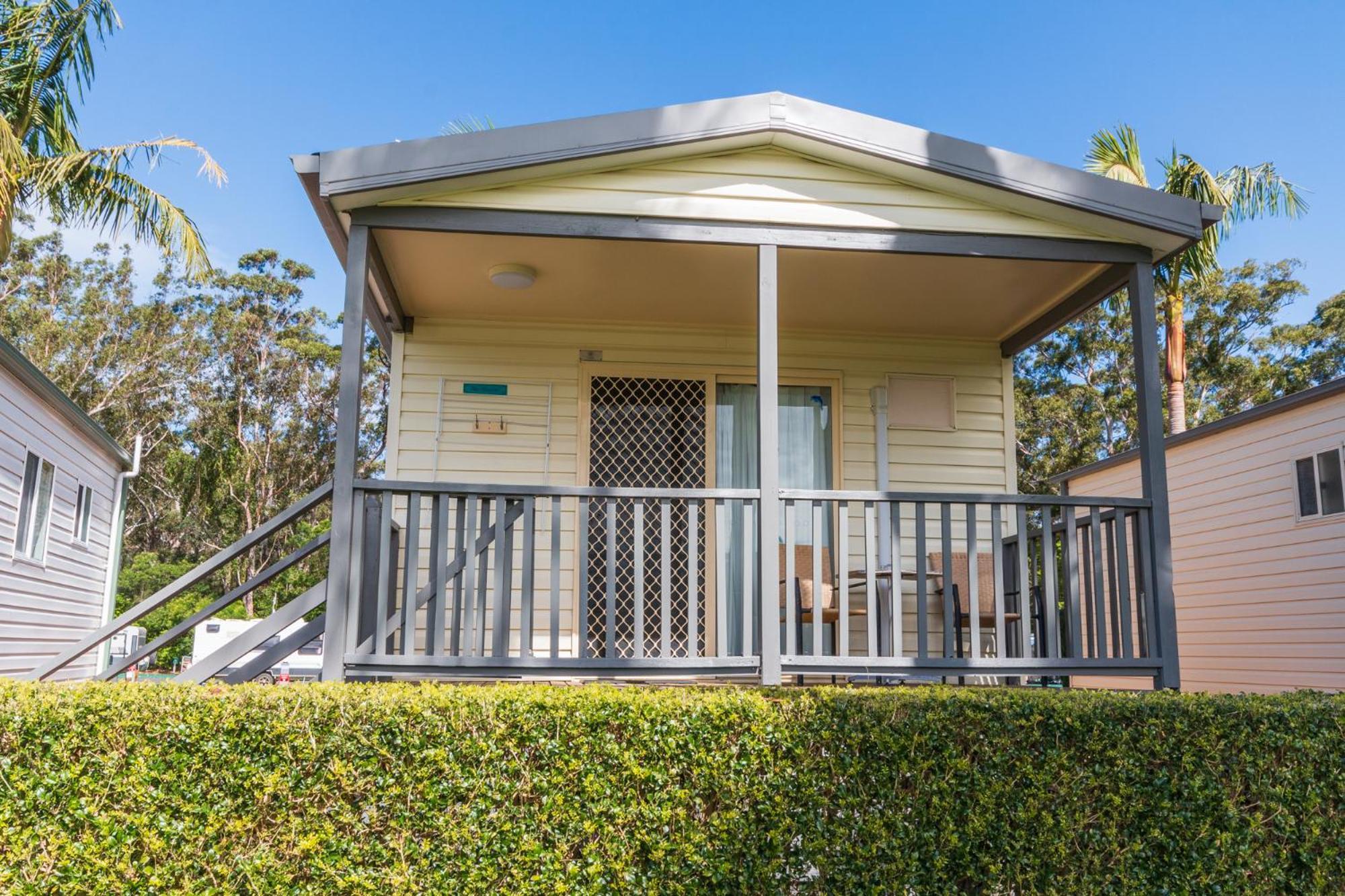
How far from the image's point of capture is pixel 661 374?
7.13 m

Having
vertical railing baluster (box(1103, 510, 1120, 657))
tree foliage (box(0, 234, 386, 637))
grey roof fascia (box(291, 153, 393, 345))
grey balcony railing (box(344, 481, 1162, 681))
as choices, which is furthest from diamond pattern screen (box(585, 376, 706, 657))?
tree foliage (box(0, 234, 386, 637))

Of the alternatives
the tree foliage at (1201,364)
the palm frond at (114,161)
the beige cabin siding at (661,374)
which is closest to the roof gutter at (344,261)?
the beige cabin siding at (661,374)

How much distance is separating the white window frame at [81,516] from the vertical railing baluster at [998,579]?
408 inches

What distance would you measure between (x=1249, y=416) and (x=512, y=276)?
267 inches

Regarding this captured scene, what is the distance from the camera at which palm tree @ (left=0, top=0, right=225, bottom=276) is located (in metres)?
10.7

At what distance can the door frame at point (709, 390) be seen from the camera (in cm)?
695

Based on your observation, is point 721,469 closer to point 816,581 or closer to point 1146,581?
point 816,581

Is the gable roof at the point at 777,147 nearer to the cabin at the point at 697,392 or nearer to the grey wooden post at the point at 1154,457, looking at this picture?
the cabin at the point at 697,392

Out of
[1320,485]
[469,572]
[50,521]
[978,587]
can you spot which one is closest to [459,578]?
[469,572]

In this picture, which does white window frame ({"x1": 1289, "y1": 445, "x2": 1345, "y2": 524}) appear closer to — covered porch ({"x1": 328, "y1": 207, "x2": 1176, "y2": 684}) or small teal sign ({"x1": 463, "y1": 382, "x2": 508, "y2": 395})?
covered porch ({"x1": 328, "y1": 207, "x2": 1176, "y2": 684})

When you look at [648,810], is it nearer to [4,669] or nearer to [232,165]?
[4,669]

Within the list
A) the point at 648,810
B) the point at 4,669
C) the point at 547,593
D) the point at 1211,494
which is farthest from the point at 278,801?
the point at 1211,494

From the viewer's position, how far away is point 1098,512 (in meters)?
5.36

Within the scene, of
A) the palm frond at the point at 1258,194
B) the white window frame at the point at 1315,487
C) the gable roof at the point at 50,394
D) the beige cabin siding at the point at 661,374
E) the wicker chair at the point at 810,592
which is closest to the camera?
the wicker chair at the point at 810,592
